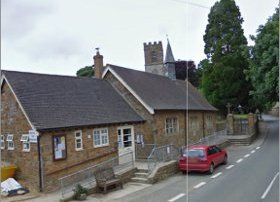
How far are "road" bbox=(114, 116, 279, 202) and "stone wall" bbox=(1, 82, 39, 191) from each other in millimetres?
4579

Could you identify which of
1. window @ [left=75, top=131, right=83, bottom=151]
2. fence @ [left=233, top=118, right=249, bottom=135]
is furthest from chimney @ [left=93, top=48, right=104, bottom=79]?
fence @ [left=233, top=118, right=249, bottom=135]

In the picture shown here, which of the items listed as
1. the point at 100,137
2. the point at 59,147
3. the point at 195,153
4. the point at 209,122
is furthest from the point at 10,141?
the point at 209,122

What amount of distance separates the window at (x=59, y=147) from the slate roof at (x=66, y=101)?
59cm

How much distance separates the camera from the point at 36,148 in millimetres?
15453

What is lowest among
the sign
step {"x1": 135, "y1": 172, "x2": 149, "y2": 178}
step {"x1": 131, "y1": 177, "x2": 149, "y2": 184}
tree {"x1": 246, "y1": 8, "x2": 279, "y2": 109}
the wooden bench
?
step {"x1": 131, "y1": 177, "x2": 149, "y2": 184}

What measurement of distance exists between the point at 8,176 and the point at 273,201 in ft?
38.0

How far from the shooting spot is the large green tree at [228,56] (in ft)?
129

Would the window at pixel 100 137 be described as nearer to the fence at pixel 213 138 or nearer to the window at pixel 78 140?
the window at pixel 78 140

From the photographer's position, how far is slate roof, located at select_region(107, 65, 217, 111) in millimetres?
24078

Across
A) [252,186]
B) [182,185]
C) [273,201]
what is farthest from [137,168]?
[273,201]

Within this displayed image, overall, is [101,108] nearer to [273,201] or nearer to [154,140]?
[154,140]

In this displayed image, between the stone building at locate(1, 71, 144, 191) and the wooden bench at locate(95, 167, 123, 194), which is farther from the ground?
the stone building at locate(1, 71, 144, 191)

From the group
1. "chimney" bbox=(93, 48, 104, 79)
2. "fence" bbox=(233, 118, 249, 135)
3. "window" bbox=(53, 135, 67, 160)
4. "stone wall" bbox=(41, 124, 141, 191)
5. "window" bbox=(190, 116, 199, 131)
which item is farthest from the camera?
"fence" bbox=(233, 118, 249, 135)

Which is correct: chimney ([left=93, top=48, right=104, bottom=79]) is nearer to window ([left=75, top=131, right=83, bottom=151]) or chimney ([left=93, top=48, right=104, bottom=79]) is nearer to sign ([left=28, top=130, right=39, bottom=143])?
window ([left=75, top=131, right=83, bottom=151])
